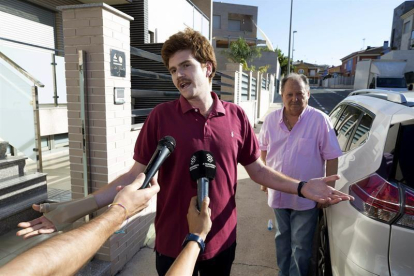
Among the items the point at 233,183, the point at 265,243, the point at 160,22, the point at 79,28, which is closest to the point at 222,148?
the point at 233,183

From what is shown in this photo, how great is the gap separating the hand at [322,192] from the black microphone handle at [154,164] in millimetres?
991

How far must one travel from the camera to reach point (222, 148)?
1.86 metres

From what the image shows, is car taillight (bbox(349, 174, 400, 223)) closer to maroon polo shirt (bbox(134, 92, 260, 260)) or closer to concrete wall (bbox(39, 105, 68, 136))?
maroon polo shirt (bbox(134, 92, 260, 260))

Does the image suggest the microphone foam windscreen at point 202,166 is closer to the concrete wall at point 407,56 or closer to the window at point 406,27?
the concrete wall at point 407,56

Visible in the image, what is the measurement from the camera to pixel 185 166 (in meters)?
1.77

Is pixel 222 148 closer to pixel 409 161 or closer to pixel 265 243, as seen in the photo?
pixel 409 161

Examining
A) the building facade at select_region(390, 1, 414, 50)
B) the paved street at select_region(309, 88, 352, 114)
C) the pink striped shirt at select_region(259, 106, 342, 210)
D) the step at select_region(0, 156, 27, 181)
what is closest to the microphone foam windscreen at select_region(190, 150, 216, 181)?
the pink striped shirt at select_region(259, 106, 342, 210)

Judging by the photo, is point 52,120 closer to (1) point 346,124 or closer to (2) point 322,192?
(1) point 346,124

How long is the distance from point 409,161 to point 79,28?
8.88 feet

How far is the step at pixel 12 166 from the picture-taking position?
375 centimetres

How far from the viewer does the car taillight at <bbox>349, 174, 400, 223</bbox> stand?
67.7 inches

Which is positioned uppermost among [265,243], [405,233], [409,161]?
[409,161]

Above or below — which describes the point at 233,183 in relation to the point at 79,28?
below

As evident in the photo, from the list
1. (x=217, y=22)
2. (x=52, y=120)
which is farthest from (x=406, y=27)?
(x=52, y=120)
